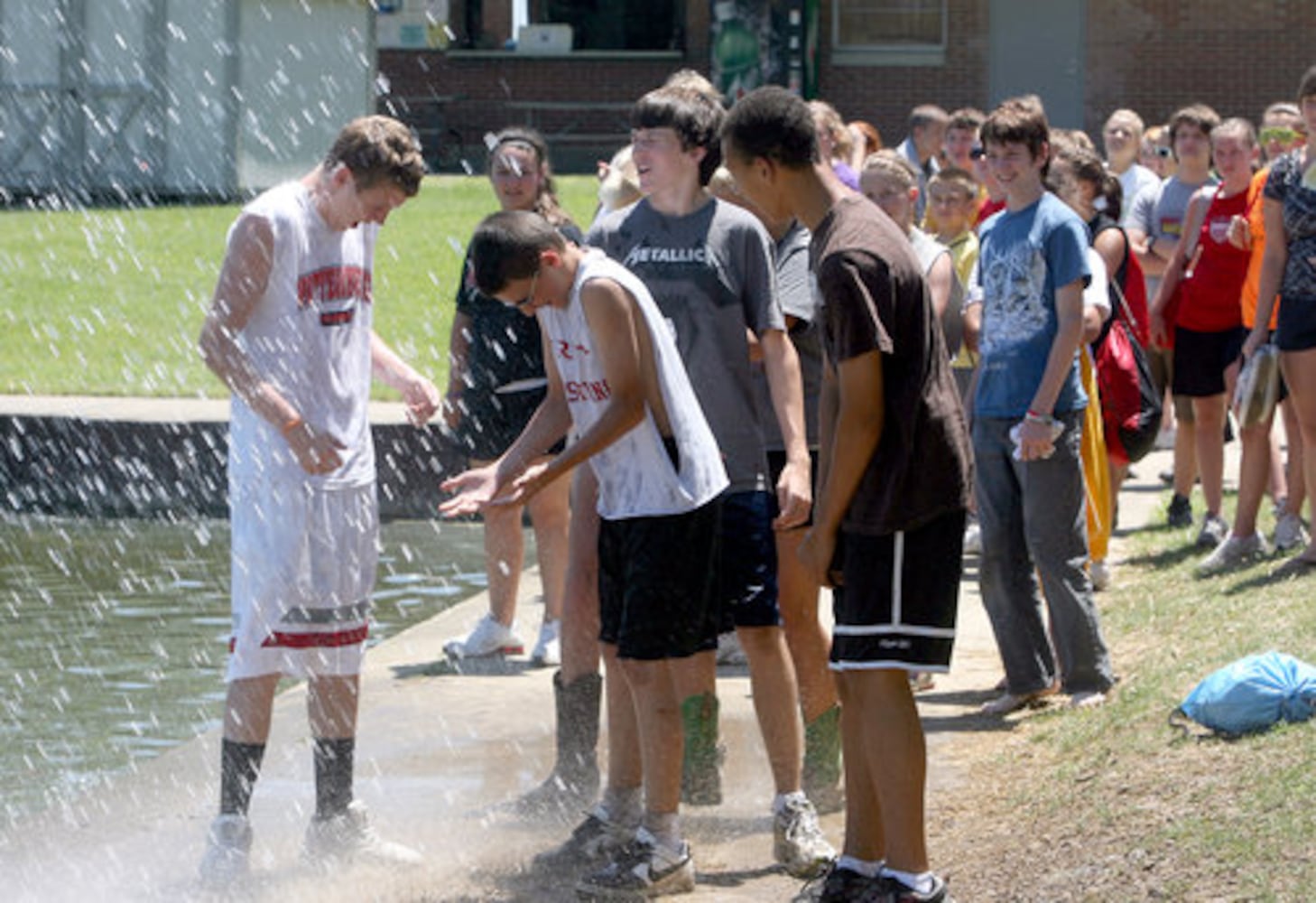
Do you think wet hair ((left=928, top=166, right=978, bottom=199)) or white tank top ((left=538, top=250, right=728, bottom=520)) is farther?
wet hair ((left=928, top=166, right=978, bottom=199))

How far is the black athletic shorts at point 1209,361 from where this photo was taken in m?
10.9

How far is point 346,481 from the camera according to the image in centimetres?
607

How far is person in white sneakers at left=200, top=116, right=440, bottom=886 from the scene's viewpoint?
5.80 m

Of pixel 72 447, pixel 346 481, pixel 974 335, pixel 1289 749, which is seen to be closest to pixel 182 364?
pixel 72 447

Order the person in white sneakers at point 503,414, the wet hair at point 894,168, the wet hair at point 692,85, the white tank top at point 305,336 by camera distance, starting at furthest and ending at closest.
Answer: the person in white sneakers at point 503,414, the wet hair at point 894,168, the wet hair at point 692,85, the white tank top at point 305,336

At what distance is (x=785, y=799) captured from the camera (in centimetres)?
593

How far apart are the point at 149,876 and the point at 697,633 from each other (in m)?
1.65

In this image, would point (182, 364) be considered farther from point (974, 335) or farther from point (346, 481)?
point (346, 481)

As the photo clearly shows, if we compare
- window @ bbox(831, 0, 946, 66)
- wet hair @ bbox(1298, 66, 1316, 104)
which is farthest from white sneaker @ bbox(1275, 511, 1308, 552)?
window @ bbox(831, 0, 946, 66)

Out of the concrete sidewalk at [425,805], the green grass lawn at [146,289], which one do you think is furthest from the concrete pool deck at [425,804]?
the green grass lawn at [146,289]

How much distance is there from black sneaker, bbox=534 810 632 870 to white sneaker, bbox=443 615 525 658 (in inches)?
99.5

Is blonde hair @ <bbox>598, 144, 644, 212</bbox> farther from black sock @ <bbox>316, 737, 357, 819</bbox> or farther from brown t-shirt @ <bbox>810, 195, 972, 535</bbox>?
brown t-shirt @ <bbox>810, 195, 972, 535</bbox>

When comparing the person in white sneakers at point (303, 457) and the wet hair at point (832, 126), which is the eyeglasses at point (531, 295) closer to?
the person in white sneakers at point (303, 457)

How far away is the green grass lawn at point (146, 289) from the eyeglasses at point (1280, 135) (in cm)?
639
